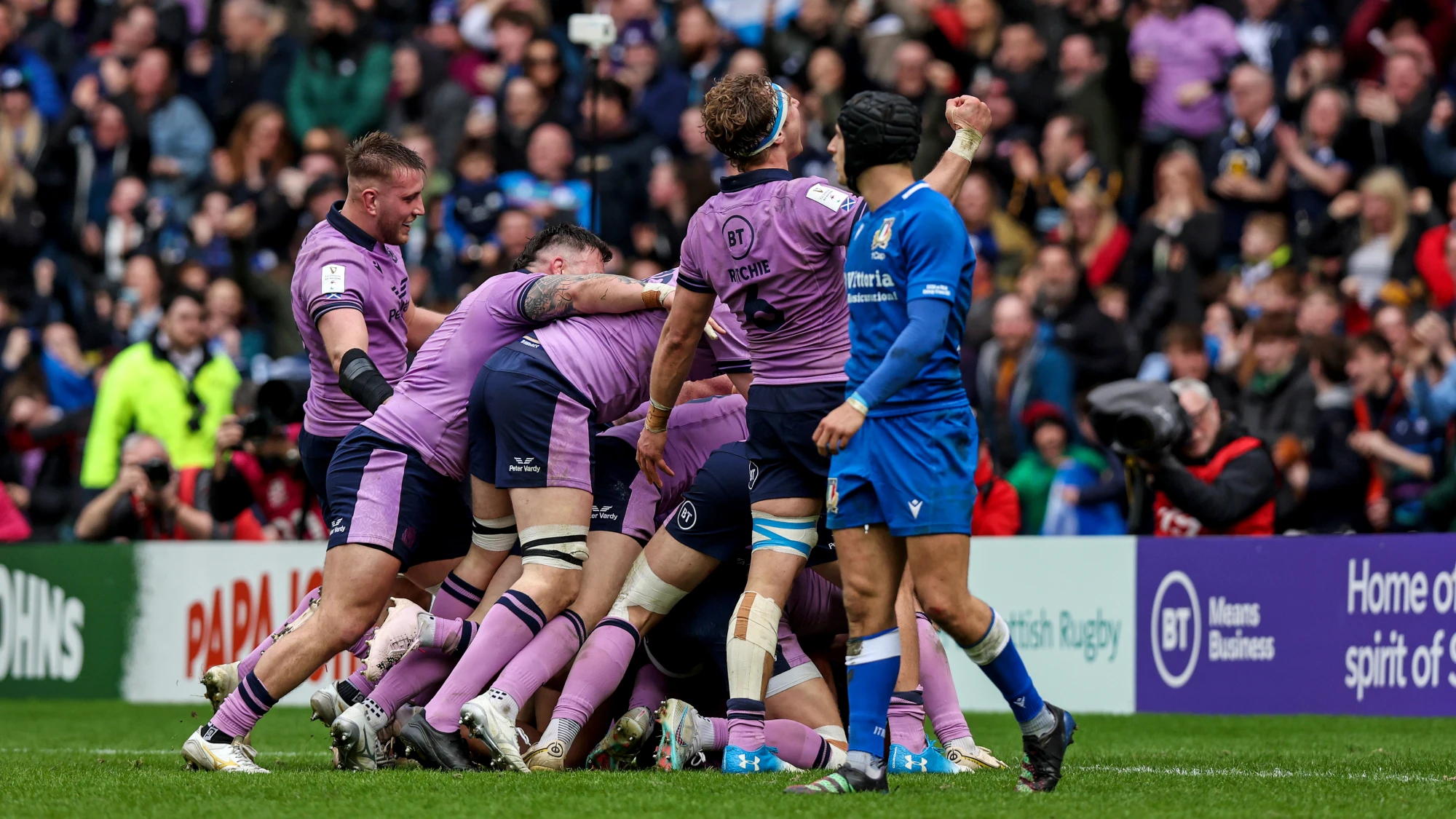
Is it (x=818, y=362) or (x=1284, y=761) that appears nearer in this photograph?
(x=818, y=362)

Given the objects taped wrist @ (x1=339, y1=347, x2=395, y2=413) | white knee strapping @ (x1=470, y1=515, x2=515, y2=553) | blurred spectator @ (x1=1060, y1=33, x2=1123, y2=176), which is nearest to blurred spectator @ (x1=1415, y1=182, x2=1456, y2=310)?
blurred spectator @ (x1=1060, y1=33, x2=1123, y2=176)

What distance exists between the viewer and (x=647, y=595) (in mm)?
7320

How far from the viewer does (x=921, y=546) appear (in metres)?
5.89

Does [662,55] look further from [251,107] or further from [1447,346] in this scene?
[1447,346]

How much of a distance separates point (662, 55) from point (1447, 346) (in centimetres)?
769

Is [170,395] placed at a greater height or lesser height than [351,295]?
lesser

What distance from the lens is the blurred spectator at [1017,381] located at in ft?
41.6

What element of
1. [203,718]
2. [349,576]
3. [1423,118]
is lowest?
[203,718]

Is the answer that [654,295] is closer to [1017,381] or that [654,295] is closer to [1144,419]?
[1144,419]

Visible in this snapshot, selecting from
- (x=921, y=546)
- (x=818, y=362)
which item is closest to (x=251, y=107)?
(x=818, y=362)

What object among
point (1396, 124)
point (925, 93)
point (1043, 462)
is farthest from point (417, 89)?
point (1396, 124)

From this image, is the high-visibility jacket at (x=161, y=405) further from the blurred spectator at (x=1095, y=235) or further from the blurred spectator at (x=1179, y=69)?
the blurred spectator at (x=1179, y=69)

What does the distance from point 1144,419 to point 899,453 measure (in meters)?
4.65

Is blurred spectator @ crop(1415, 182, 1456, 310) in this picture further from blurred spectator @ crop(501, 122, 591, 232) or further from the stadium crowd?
blurred spectator @ crop(501, 122, 591, 232)
